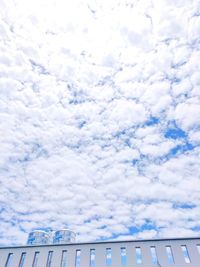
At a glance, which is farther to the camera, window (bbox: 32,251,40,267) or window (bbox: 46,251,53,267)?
window (bbox: 32,251,40,267)

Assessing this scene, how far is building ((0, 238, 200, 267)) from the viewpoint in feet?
72.6

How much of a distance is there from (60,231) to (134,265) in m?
15.8

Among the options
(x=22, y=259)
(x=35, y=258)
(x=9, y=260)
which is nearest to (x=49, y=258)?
(x=35, y=258)

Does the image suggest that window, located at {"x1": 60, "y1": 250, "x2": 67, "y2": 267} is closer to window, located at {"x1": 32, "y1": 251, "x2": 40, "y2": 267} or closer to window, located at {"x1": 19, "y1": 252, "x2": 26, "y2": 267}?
window, located at {"x1": 32, "y1": 251, "x2": 40, "y2": 267}

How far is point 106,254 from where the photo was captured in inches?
910

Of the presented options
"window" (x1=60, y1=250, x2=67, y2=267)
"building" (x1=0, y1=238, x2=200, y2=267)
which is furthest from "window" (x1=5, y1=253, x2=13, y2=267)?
"window" (x1=60, y1=250, x2=67, y2=267)

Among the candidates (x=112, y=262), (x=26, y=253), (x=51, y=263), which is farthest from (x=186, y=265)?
(x=26, y=253)

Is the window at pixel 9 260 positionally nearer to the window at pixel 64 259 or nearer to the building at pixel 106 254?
the building at pixel 106 254

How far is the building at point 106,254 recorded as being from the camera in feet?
72.6

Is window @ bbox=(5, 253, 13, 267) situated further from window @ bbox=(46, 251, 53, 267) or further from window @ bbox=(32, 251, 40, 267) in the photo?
window @ bbox=(46, 251, 53, 267)

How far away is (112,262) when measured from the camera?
22344mm

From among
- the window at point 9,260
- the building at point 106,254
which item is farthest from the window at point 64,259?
the window at point 9,260

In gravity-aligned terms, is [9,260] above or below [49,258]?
below

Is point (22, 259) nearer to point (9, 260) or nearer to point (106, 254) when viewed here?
point (9, 260)
